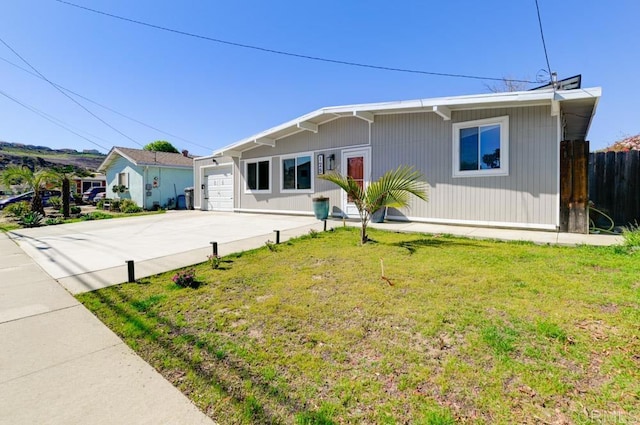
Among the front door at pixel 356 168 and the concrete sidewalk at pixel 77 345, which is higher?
the front door at pixel 356 168

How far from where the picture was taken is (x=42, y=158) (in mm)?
35469

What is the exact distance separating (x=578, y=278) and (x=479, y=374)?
263 cm

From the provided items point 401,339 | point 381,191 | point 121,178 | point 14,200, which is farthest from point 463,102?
point 14,200

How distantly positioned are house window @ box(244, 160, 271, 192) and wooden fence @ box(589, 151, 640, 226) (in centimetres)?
1053

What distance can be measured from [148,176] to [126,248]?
1301 centimetres

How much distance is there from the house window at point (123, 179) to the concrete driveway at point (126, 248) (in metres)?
10.6

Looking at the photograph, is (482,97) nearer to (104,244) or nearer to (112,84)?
(104,244)

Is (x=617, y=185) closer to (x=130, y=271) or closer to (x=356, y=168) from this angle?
(x=356, y=168)

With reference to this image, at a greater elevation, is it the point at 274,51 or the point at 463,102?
the point at 274,51

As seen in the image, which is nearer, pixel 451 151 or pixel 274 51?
pixel 451 151

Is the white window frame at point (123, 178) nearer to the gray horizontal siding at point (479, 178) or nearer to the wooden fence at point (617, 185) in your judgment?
the gray horizontal siding at point (479, 178)

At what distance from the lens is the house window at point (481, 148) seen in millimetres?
7230

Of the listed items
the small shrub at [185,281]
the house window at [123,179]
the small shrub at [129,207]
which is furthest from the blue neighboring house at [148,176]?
the small shrub at [185,281]

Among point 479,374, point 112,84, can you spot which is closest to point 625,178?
point 479,374
